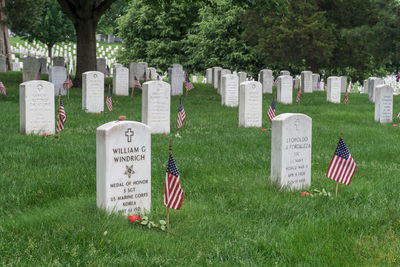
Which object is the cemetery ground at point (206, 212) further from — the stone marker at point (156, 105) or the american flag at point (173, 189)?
the stone marker at point (156, 105)

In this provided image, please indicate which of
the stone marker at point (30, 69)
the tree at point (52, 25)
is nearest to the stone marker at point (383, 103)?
the stone marker at point (30, 69)

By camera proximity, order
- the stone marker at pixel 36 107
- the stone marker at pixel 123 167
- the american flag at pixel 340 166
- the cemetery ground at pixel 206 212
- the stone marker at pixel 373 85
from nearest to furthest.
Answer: the cemetery ground at pixel 206 212
the stone marker at pixel 123 167
the american flag at pixel 340 166
the stone marker at pixel 36 107
the stone marker at pixel 373 85

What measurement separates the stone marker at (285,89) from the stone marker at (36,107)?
37.1 feet

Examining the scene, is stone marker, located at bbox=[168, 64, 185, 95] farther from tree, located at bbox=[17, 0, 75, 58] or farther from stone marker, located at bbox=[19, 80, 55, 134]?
tree, located at bbox=[17, 0, 75, 58]

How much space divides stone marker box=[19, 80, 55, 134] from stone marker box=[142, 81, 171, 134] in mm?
2076

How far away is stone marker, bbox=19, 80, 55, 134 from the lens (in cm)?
1172

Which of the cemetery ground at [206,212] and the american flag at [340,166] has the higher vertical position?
the american flag at [340,166]

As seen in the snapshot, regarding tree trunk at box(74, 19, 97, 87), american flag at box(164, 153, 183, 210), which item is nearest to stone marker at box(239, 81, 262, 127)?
american flag at box(164, 153, 183, 210)

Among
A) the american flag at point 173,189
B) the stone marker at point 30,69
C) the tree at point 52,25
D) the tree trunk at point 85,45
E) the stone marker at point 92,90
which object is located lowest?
the american flag at point 173,189

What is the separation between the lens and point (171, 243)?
18.0ft

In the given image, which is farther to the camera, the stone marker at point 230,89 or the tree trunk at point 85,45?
the tree trunk at point 85,45

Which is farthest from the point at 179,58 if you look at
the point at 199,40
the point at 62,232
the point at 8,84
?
the point at 62,232

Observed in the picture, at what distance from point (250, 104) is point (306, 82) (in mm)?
15393

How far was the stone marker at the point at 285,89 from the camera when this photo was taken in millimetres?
21500
